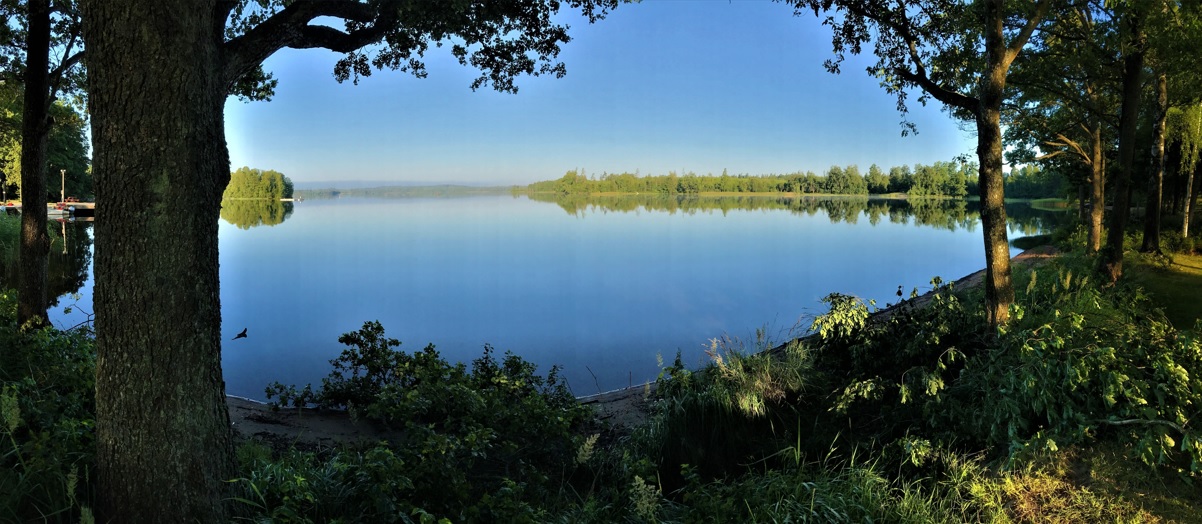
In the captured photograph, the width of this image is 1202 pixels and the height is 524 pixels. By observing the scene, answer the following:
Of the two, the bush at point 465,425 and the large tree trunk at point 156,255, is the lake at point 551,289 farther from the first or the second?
the large tree trunk at point 156,255

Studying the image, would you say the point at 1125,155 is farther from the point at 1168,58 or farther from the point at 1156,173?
the point at 1156,173

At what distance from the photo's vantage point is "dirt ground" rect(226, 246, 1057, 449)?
5820 millimetres

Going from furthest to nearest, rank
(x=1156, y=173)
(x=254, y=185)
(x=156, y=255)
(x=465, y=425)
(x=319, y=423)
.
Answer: (x=254, y=185), (x=1156, y=173), (x=319, y=423), (x=465, y=425), (x=156, y=255)

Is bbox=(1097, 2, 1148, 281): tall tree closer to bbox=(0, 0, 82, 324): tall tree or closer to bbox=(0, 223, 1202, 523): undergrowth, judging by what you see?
bbox=(0, 223, 1202, 523): undergrowth

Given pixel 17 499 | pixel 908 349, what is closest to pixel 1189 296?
pixel 908 349

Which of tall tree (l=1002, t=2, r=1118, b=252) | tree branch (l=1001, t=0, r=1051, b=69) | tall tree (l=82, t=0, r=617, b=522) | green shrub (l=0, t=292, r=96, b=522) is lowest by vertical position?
green shrub (l=0, t=292, r=96, b=522)

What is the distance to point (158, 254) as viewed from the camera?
299 centimetres

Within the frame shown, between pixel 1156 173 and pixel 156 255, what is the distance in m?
18.6

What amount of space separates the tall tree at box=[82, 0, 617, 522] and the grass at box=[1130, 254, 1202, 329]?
9.90 metres

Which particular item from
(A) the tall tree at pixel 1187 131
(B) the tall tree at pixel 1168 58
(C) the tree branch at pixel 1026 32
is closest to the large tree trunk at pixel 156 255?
(C) the tree branch at pixel 1026 32

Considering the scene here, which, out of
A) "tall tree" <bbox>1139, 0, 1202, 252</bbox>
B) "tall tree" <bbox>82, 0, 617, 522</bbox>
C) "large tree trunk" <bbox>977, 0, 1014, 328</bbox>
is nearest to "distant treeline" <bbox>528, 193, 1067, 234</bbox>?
"tall tree" <bbox>1139, 0, 1202, 252</bbox>

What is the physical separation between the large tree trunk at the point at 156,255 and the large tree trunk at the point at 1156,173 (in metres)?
17.2

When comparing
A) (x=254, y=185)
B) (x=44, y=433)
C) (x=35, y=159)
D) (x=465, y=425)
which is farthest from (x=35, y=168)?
(x=254, y=185)

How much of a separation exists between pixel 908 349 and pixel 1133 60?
8.83m
